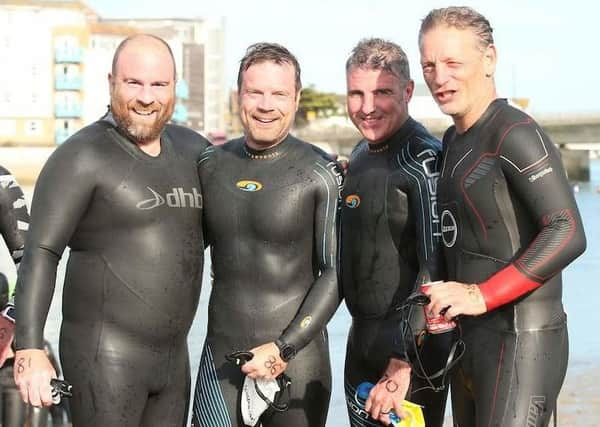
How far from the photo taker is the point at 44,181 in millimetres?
3711

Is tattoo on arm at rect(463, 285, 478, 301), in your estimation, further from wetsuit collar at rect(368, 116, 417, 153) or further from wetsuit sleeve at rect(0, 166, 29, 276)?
wetsuit sleeve at rect(0, 166, 29, 276)

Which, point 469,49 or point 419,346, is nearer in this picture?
point 469,49

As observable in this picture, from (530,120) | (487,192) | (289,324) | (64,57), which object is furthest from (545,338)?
(64,57)

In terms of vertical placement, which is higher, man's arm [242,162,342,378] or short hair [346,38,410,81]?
short hair [346,38,410,81]

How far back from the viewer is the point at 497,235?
3416 millimetres

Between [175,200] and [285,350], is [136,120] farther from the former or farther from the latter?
[285,350]

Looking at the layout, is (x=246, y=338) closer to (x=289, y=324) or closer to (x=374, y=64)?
(x=289, y=324)

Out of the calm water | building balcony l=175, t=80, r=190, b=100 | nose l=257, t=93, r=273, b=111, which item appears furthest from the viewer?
building balcony l=175, t=80, r=190, b=100

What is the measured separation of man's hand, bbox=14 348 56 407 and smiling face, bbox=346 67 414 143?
166 centimetres

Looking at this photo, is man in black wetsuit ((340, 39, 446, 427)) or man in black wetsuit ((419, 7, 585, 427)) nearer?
man in black wetsuit ((419, 7, 585, 427))

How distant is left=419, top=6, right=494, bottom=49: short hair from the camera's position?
346cm

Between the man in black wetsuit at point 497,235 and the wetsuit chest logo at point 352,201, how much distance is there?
0.64 m

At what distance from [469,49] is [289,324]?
4.31ft

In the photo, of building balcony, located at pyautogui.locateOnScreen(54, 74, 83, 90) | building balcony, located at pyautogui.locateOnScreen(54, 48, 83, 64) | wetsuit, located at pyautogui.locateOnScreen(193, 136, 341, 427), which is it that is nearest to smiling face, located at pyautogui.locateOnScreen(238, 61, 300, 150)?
wetsuit, located at pyautogui.locateOnScreen(193, 136, 341, 427)
